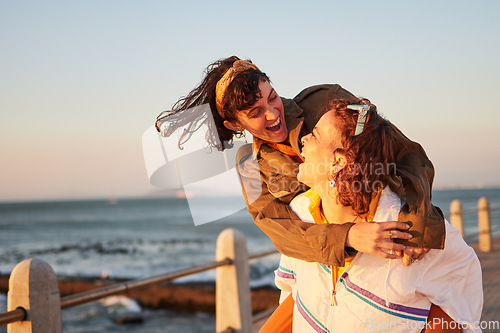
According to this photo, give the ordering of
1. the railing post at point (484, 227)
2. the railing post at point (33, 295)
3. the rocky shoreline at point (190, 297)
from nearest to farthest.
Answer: the railing post at point (33, 295), the railing post at point (484, 227), the rocky shoreline at point (190, 297)

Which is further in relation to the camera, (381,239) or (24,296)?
(24,296)

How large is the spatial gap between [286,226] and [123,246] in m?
31.2

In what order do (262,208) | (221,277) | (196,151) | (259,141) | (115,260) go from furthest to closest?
(115,260)
(221,277)
(196,151)
(259,141)
(262,208)

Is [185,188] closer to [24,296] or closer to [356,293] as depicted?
[24,296]

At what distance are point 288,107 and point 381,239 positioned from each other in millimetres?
998

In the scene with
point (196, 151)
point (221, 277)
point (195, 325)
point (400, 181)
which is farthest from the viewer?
point (195, 325)

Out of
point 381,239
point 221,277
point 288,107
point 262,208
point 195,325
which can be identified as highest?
point 288,107

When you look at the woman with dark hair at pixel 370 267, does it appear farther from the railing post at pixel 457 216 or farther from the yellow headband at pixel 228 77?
the railing post at pixel 457 216

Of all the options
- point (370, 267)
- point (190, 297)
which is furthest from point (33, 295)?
point (190, 297)

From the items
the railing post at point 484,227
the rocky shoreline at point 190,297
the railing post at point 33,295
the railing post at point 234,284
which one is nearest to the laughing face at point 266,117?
the railing post at point 33,295

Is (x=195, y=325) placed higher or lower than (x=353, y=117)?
lower

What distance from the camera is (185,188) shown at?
2.68 meters

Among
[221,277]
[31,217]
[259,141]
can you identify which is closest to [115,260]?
[31,217]

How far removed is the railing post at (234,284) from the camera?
3.89 meters
